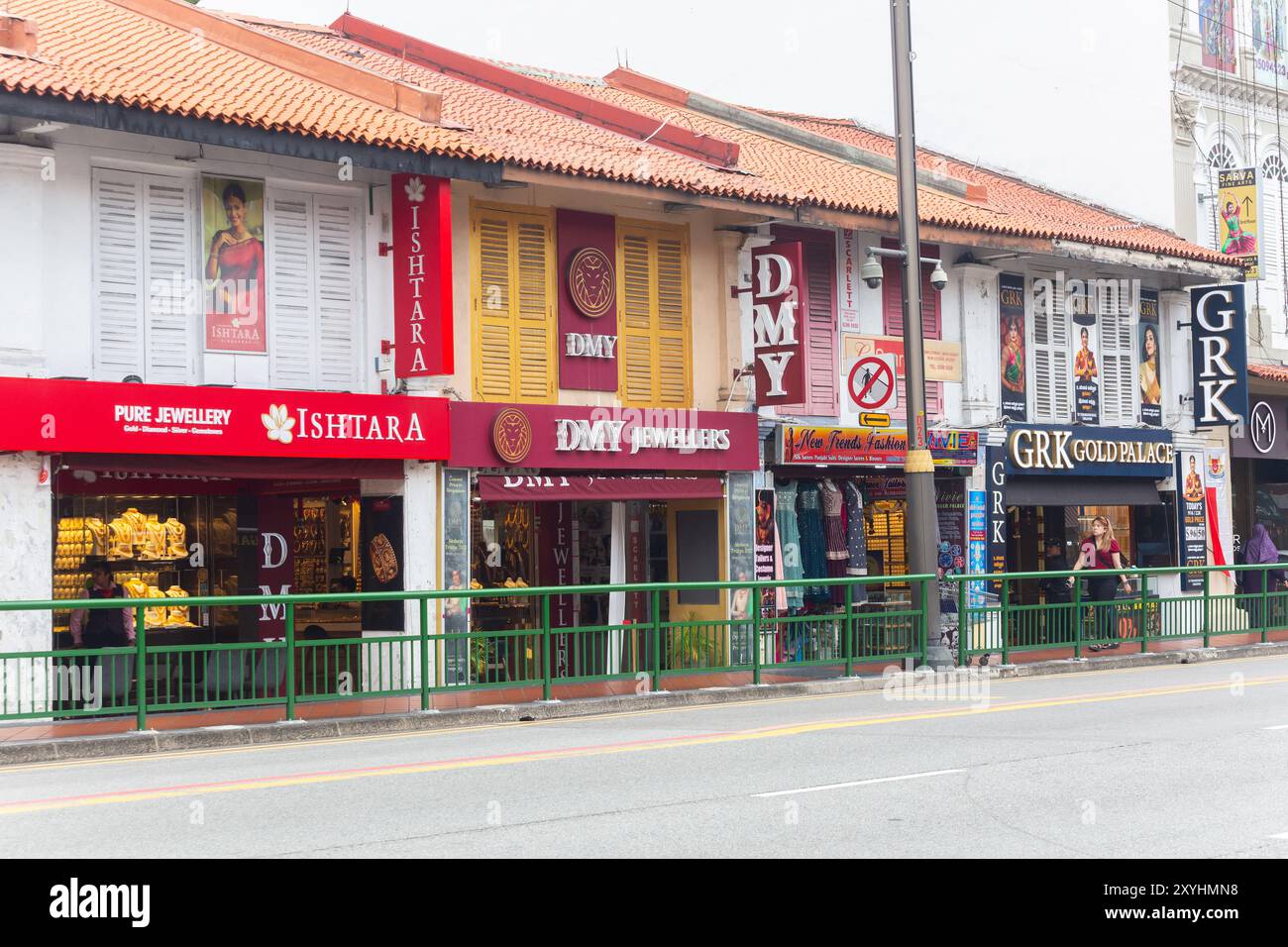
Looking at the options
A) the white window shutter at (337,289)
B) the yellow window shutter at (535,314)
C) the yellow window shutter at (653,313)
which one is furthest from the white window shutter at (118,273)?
the yellow window shutter at (653,313)

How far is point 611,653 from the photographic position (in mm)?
18094

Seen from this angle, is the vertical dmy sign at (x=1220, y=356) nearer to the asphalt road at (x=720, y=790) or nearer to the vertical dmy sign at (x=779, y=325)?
the vertical dmy sign at (x=779, y=325)

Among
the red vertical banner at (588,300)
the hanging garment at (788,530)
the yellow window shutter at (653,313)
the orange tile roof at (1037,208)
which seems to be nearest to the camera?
the red vertical banner at (588,300)

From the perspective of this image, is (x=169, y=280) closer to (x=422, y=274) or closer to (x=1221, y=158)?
(x=422, y=274)

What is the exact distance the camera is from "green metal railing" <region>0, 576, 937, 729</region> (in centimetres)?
1480

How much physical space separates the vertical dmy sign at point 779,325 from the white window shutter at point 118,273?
29.2 ft

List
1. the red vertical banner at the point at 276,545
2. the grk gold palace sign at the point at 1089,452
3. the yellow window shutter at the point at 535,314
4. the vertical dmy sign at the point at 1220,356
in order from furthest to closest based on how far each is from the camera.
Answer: the vertical dmy sign at the point at 1220,356
the grk gold palace sign at the point at 1089,452
the yellow window shutter at the point at 535,314
the red vertical banner at the point at 276,545

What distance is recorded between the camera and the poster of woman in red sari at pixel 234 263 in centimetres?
1872

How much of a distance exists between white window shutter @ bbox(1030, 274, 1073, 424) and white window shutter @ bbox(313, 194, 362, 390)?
13.1 m

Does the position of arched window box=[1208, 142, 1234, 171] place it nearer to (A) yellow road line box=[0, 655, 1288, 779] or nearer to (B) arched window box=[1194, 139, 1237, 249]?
(B) arched window box=[1194, 139, 1237, 249]

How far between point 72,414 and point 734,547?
9.91 metres

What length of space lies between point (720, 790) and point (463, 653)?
6.53 meters

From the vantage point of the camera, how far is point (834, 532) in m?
24.8
